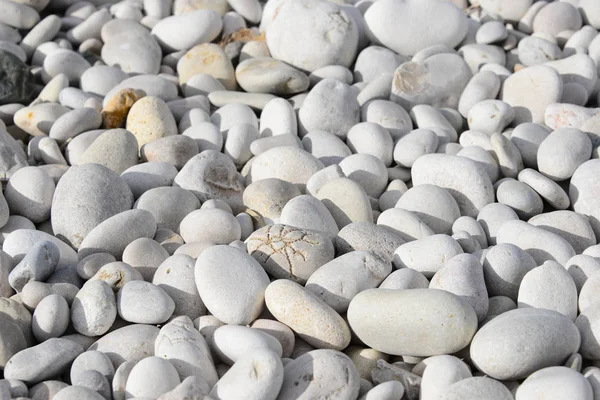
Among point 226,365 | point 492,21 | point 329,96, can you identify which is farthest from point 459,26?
point 226,365

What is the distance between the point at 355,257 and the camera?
7.40ft

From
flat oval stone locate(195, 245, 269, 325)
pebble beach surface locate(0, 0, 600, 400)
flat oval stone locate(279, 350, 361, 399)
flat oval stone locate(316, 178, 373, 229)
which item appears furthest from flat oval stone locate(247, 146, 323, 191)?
flat oval stone locate(279, 350, 361, 399)

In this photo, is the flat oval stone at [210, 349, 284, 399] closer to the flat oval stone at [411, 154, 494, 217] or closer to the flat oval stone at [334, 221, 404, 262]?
the flat oval stone at [334, 221, 404, 262]

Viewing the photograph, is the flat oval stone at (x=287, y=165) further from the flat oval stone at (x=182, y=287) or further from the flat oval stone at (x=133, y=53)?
the flat oval stone at (x=133, y=53)

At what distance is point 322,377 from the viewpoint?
183 cm

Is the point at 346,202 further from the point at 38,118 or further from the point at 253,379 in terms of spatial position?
the point at 38,118

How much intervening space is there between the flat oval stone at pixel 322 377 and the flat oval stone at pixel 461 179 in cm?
108

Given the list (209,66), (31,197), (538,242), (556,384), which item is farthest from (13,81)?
(556,384)

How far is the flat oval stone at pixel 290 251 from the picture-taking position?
2.30 meters

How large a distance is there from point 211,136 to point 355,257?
115cm

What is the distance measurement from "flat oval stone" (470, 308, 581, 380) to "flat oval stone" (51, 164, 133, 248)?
137 cm

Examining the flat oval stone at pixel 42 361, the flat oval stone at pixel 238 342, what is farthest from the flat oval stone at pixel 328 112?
the flat oval stone at pixel 42 361

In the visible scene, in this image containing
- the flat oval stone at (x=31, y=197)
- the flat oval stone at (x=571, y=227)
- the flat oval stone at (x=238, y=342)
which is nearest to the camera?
the flat oval stone at (x=238, y=342)

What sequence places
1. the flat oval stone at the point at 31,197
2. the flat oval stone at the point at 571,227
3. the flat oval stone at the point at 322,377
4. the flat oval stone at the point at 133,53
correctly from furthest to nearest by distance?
1. the flat oval stone at the point at 133,53
2. the flat oval stone at the point at 31,197
3. the flat oval stone at the point at 571,227
4. the flat oval stone at the point at 322,377
